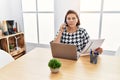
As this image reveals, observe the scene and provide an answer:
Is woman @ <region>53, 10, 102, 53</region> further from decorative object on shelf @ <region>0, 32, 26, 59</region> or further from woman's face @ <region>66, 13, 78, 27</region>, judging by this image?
decorative object on shelf @ <region>0, 32, 26, 59</region>

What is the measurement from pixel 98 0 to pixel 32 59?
1.68 meters

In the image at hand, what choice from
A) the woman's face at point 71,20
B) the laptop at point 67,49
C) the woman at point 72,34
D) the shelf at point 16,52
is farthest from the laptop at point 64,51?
the shelf at point 16,52

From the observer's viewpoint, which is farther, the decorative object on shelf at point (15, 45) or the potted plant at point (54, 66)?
the decorative object on shelf at point (15, 45)

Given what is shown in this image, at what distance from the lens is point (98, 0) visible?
2506mm

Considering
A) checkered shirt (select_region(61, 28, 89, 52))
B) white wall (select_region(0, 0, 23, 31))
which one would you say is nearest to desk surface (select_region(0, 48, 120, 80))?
checkered shirt (select_region(61, 28, 89, 52))

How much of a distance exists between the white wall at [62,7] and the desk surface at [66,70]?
1363 millimetres

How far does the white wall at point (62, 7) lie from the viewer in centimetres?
264

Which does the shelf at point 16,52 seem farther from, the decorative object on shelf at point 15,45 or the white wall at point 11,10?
the white wall at point 11,10

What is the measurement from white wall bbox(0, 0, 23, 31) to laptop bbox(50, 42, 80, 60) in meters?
1.94

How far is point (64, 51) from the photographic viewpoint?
1438 mm

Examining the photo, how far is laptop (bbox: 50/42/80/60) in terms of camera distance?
4.52ft

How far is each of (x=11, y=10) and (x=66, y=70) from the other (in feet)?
8.00

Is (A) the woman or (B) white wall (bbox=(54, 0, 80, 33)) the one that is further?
(B) white wall (bbox=(54, 0, 80, 33))

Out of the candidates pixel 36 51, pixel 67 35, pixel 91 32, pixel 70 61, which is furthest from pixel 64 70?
pixel 91 32
